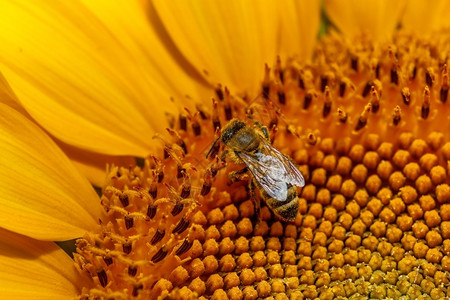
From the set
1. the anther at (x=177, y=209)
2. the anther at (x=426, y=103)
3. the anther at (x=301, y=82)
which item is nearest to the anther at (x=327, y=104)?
the anther at (x=301, y=82)

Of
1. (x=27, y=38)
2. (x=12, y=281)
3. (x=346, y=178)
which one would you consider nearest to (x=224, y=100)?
(x=346, y=178)

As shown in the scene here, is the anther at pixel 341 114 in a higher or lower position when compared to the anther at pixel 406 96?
higher

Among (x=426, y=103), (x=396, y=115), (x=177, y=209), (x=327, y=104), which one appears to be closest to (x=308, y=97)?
(x=327, y=104)

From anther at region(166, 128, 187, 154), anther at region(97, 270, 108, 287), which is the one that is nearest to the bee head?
anther at region(166, 128, 187, 154)

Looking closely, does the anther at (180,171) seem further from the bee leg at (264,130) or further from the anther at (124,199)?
the bee leg at (264,130)

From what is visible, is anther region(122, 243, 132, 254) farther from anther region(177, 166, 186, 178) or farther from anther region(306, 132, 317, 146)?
anther region(306, 132, 317, 146)

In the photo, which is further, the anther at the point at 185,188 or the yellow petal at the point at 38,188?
the anther at the point at 185,188

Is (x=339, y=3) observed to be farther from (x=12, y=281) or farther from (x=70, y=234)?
(x=12, y=281)

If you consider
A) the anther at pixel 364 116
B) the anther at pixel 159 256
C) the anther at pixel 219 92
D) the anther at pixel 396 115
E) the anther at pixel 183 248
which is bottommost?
the anther at pixel 396 115
